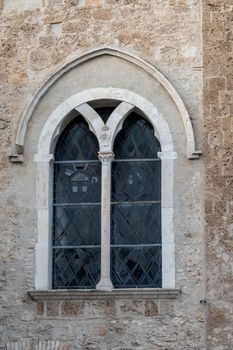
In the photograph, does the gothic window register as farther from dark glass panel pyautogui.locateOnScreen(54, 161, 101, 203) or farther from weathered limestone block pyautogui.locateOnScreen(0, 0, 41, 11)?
weathered limestone block pyautogui.locateOnScreen(0, 0, 41, 11)

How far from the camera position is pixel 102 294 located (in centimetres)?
1283

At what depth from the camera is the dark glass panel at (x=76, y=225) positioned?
43.7ft

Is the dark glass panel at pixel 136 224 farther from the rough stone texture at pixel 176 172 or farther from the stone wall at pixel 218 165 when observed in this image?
the stone wall at pixel 218 165

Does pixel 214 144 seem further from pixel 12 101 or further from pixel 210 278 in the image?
pixel 12 101

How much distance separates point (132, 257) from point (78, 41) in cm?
270

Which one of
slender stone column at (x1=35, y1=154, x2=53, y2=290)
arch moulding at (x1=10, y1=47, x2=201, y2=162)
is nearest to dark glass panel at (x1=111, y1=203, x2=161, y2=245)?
slender stone column at (x1=35, y1=154, x2=53, y2=290)

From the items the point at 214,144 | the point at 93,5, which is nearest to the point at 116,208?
the point at 214,144

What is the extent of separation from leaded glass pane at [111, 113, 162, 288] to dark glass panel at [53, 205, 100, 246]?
23 centimetres

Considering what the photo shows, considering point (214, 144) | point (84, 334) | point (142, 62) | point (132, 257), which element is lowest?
point (84, 334)

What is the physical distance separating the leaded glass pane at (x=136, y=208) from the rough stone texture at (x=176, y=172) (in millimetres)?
324

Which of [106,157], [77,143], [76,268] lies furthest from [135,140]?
[76,268]

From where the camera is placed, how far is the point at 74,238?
1334 cm

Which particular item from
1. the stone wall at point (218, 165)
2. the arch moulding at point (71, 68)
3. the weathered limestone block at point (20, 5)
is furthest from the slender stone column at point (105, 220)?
the weathered limestone block at point (20, 5)

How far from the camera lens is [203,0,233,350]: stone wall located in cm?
1252
